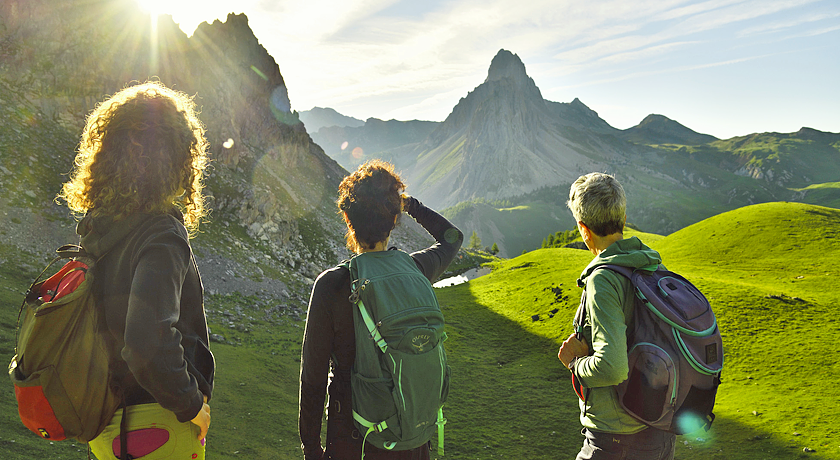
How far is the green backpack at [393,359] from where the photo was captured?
381cm

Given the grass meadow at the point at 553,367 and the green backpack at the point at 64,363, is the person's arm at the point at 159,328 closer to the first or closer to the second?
the green backpack at the point at 64,363

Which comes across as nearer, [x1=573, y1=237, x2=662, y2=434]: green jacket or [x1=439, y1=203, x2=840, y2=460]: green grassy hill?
[x1=573, y1=237, x2=662, y2=434]: green jacket

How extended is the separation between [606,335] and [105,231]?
4.59 metres

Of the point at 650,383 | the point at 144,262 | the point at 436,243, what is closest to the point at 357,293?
the point at 144,262

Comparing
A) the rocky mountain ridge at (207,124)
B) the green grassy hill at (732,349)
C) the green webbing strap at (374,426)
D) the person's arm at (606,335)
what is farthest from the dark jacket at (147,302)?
the rocky mountain ridge at (207,124)

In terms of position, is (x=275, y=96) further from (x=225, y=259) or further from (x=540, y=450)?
(x=540, y=450)

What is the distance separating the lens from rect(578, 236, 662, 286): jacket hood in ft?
14.0

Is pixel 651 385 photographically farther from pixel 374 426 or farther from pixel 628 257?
pixel 374 426

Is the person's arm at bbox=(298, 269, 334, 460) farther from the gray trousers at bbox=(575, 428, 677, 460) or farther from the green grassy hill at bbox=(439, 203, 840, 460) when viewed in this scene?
the green grassy hill at bbox=(439, 203, 840, 460)

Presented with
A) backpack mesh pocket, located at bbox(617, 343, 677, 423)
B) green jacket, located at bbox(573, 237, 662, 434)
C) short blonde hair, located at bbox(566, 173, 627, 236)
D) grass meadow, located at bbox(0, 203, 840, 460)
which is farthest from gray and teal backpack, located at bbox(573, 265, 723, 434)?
grass meadow, located at bbox(0, 203, 840, 460)

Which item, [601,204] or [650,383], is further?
[601,204]

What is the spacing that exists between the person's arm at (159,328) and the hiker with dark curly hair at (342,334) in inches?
43.1

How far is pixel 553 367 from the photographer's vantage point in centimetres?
2312

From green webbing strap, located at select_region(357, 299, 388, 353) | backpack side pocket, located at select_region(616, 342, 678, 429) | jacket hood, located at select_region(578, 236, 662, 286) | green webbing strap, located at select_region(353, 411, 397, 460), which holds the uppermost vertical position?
jacket hood, located at select_region(578, 236, 662, 286)
